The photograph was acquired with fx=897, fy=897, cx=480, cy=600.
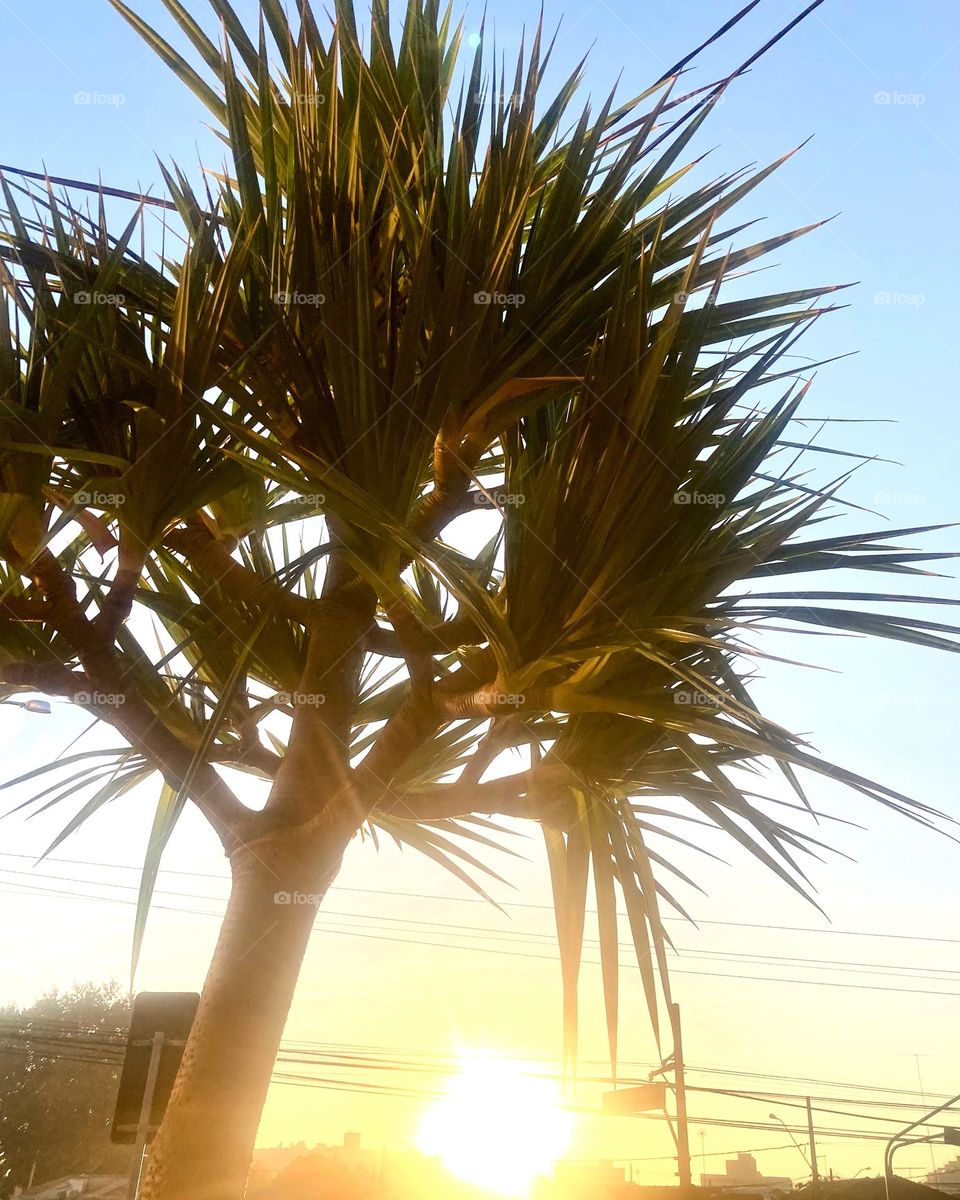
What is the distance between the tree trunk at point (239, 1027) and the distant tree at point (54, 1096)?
22.0 metres

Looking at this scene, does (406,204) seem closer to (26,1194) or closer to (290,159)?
(290,159)

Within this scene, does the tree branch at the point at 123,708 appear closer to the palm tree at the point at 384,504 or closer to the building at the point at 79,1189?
the palm tree at the point at 384,504

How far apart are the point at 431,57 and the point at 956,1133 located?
6.73 metres

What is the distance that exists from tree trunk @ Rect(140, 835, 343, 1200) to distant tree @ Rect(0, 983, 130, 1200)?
22.0 meters

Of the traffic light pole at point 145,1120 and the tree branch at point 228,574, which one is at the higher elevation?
the tree branch at point 228,574

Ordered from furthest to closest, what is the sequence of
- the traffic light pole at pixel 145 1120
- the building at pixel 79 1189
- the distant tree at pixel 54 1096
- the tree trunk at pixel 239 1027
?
the distant tree at pixel 54 1096 → the building at pixel 79 1189 → the traffic light pole at pixel 145 1120 → the tree trunk at pixel 239 1027

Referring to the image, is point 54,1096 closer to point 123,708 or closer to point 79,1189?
point 79,1189

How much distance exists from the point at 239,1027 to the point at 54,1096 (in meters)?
24.8

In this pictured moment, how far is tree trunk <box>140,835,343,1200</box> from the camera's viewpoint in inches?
56.5

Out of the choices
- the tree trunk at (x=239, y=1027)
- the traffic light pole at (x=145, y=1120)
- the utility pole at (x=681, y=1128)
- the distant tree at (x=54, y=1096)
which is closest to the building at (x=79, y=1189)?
the distant tree at (x=54, y=1096)

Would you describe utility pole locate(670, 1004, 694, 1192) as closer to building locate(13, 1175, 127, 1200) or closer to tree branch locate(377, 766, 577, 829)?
tree branch locate(377, 766, 577, 829)

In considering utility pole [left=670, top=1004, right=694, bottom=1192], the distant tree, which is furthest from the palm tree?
the distant tree

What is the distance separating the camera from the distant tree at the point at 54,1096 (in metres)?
20.7

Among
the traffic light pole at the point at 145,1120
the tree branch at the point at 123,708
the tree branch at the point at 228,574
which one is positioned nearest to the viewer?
the traffic light pole at the point at 145,1120
